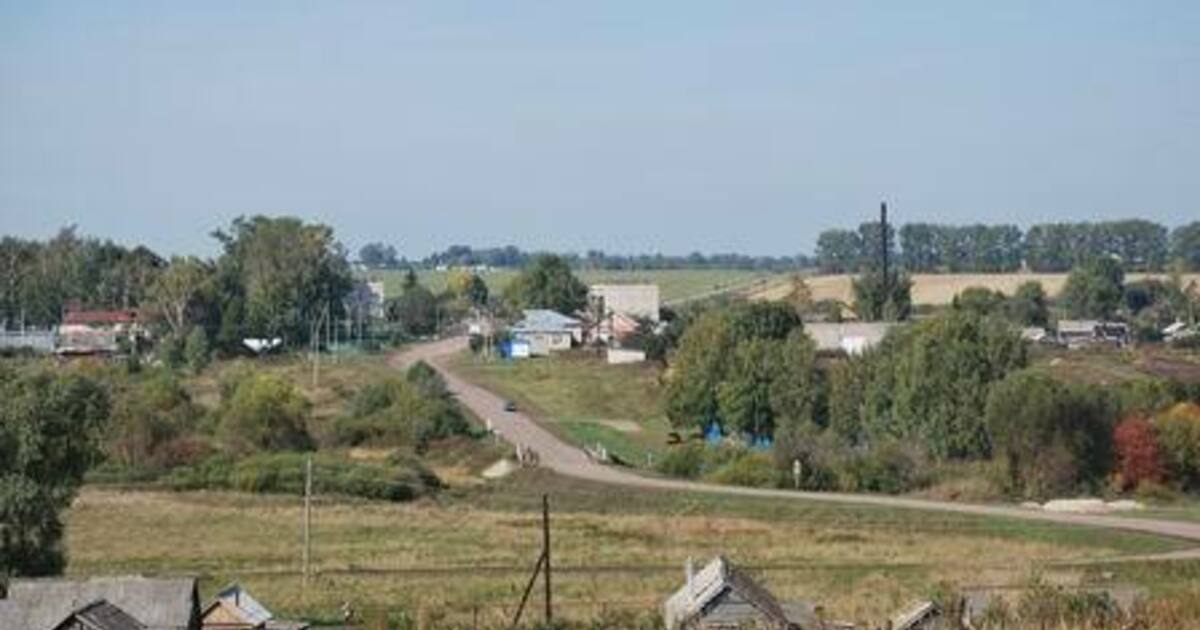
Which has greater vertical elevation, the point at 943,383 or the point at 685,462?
the point at 943,383

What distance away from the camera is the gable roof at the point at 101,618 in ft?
84.8

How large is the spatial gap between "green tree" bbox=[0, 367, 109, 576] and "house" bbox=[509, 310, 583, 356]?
71.5 m

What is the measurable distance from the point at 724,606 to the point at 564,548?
640 inches

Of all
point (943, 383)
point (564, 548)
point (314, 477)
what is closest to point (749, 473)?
point (943, 383)

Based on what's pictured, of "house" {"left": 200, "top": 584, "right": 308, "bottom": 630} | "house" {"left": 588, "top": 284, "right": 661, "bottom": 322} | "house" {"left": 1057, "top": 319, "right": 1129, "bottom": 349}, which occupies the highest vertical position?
"house" {"left": 588, "top": 284, "right": 661, "bottom": 322}

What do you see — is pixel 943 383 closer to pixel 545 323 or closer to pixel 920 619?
pixel 920 619

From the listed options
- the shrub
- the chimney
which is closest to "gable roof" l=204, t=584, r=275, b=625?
the chimney

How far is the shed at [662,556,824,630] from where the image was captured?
2886 cm

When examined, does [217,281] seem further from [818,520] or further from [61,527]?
[61,527]

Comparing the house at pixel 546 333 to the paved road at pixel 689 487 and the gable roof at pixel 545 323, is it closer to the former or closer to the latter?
the gable roof at pixel 545 323

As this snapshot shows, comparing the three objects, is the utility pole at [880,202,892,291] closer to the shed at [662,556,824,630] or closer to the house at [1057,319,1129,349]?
the house at [1057,319,1129,349]

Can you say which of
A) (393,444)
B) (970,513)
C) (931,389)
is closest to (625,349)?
(393,444)

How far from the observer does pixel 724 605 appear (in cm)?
2994

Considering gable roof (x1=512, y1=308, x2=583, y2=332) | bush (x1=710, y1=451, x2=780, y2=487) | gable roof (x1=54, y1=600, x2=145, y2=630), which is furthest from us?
gable roof (x1=512, y1=308, x2=583, y2=332)
